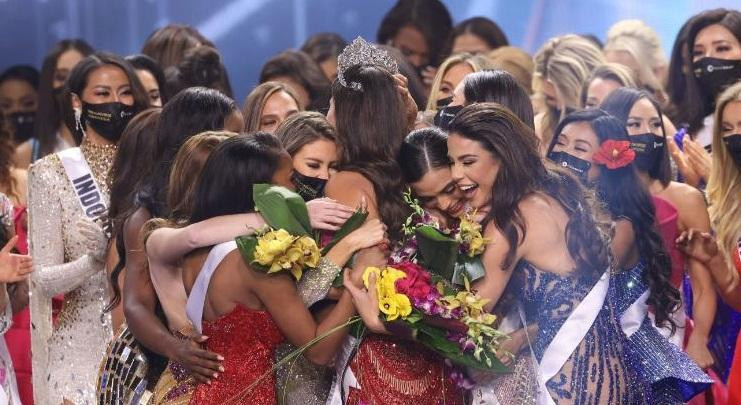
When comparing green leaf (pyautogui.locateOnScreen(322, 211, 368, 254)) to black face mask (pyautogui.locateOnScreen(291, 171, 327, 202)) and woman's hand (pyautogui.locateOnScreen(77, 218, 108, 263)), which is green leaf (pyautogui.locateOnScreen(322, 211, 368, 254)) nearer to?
black face mask (pyautogui.locateOnScreen(291, 171, 327, 202))

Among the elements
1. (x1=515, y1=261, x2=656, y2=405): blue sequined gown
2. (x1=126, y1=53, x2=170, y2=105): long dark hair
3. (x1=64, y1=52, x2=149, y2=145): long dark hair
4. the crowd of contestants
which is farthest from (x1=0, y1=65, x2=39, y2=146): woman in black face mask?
(x1=515, y1=261, x2=656, y2=405): blue sequined gown

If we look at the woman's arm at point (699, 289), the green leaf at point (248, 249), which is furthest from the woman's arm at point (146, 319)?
the woman's arm at point (699, 289)

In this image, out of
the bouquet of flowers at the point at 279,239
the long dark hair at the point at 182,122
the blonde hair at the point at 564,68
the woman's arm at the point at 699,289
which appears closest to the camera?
the bouquet of flowers at the point at 279,239

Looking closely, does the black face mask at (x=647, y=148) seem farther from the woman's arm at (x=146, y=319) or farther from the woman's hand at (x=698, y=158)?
the woman's arm at (x=146, y=319)

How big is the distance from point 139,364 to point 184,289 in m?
0.40

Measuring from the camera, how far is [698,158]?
21.4ft

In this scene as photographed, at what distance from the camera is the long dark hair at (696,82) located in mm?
7027

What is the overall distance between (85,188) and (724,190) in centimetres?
242

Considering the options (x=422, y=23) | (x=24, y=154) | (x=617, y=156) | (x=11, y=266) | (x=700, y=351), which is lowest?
(x=24, y=154)

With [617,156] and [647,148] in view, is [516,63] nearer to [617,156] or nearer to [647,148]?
[647,148]

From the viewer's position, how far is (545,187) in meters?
4.85

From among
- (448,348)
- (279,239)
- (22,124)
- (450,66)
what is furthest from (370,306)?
(22,124)

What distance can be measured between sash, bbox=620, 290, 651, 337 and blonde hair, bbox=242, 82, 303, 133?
5.50ft

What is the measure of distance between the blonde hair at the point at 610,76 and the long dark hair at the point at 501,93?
1419mm
